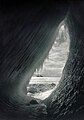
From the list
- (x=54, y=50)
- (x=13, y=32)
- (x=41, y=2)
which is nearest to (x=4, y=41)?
(x=13, y=32)

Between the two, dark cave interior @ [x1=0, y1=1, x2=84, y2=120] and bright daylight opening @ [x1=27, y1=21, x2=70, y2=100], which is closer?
dark cave interior @ [x1=0, y1=1, x2=84, y2=120]

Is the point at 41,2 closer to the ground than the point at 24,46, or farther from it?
farther from it

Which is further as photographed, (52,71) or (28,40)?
(52,71)

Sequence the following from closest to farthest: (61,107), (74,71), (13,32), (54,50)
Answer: (13,32)
(61,107)
(74,71)
(54,50)

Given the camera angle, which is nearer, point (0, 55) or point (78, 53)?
point (0, 55)

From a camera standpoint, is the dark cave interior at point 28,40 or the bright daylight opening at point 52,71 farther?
the bright daylight opening at point 52,71

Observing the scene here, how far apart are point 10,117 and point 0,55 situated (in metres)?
0.51

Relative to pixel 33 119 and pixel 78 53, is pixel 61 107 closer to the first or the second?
pixel 33 119

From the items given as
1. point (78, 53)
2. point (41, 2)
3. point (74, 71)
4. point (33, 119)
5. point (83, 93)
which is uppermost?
point (41, 2)

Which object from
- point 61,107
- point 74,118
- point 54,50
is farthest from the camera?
point 54,50

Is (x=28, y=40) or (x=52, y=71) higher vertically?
(x=28, y=40)

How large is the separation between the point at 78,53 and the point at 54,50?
36.1 ft

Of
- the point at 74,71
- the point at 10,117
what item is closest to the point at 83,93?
the point at 74,71

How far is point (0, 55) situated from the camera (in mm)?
2098
